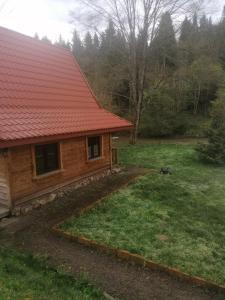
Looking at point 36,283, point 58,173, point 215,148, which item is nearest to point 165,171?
point 215,148

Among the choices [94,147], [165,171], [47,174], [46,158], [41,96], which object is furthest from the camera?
[165,171]

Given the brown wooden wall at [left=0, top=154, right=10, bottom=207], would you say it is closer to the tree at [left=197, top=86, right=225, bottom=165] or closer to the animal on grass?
the animal on grass

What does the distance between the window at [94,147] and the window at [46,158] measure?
84.1 inches

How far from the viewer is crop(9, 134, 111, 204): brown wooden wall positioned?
733cm

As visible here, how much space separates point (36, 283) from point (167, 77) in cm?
2202

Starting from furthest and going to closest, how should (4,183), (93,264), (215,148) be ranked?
(215,148) < (4,183) < (93,264)

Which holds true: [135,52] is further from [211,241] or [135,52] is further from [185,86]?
[211,241]

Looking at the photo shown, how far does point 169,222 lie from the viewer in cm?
689

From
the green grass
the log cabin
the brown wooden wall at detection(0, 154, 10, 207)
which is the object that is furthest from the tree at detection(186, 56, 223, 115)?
the green grass

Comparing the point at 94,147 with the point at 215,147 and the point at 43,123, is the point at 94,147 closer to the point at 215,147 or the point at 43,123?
the point at 43,123

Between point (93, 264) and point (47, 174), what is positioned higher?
point (47, 174)

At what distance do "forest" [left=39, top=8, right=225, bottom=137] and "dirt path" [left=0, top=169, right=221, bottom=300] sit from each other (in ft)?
53.4

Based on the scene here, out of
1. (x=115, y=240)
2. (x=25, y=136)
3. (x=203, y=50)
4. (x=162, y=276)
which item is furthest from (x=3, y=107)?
(x=203, y=50)

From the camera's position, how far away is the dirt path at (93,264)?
4316 millimetres
